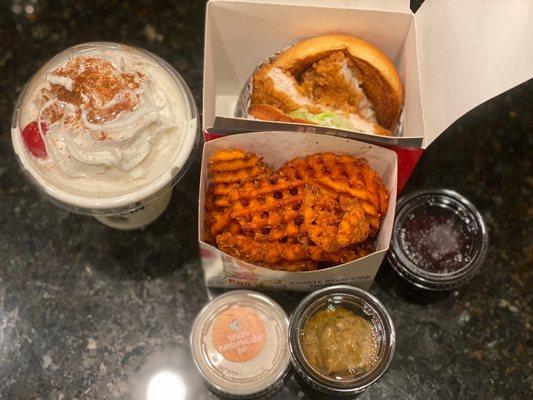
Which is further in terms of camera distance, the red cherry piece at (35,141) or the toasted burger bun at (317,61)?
the toasted burger bun at (317,61)

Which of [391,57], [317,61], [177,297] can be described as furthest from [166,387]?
[391,57]

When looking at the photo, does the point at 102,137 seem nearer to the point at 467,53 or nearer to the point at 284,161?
the point at 284,161

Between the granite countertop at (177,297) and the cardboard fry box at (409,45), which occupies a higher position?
the cardboard fry box at (409,45)

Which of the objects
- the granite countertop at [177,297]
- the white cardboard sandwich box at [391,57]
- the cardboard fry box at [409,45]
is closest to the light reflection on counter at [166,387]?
the granite countertop at [177,297]

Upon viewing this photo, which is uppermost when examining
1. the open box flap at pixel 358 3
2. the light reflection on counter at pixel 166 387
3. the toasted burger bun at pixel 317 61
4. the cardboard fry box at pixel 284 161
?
the open box flap at pixel 358 3

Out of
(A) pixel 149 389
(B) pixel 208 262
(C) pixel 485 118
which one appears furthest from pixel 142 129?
(C) pixel 485 118

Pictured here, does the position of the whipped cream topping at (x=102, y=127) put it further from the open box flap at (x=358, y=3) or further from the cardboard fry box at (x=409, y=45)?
the open box flap at (x=358, y=3)

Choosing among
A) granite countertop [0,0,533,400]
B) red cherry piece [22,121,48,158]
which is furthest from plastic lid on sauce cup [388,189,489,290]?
red cherry piece [22,121,48,158]
